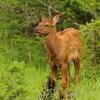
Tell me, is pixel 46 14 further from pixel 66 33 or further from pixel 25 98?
pixel 25 98

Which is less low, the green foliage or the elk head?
the elk head

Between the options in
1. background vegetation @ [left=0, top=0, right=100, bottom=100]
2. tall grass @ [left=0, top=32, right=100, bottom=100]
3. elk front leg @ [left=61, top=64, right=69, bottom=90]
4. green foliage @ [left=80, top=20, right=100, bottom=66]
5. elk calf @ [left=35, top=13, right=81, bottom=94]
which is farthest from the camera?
background vegetation @ [left=0, top=0, right=100, bottom=100]

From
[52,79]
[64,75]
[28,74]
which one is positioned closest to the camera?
[52,79]

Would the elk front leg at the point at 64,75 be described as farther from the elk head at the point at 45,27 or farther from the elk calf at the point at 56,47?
the elk head at the point at 45,27

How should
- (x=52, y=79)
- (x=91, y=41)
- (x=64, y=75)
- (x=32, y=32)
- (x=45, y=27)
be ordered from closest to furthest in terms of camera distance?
(x=52, y=79) → (x=64, y=75) → (x=45, y=27) → (x=91, y=41) → (x=32, y=32)

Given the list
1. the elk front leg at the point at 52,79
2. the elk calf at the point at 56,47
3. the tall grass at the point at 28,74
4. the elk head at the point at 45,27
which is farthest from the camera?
Answer: the elk head at the point at 45,27

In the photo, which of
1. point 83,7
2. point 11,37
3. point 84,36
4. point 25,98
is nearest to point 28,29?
point 11,37

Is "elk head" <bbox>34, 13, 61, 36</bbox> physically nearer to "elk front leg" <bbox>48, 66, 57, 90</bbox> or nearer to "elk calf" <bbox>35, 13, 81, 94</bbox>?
"elk calf" <bbox>35, 13, 81, 94</bbox>

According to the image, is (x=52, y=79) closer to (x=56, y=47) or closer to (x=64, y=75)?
(x=64, y=75)

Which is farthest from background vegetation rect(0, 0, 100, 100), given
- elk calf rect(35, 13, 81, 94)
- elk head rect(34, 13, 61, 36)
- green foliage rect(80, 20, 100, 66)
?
elk head rect(34, 13, 61, 36)

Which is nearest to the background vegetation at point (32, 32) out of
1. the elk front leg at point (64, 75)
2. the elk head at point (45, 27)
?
the elk front leg at point (64, 75)

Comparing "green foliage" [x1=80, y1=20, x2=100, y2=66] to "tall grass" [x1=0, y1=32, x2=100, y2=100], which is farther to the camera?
"green foliage" [x1=80, y1=20, x2=100, y2=66]

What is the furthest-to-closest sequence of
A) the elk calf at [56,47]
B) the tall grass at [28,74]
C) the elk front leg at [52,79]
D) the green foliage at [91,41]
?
1. the green foliage at [91,41]
2. the elk calf at [56,47]
3. the elk front leg at [52,79]
4. the tall grass at [28,74]

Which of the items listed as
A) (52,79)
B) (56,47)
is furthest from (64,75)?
(56,47)
